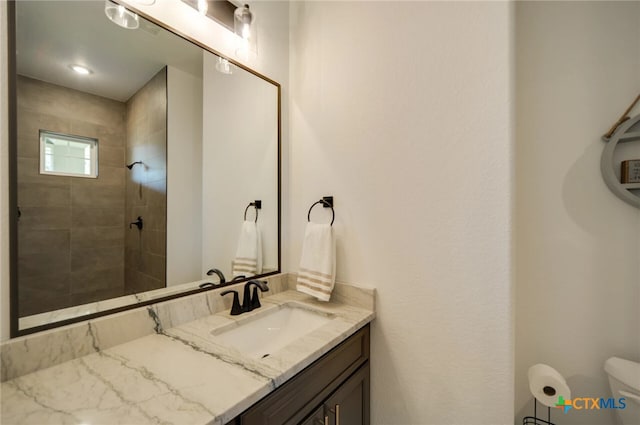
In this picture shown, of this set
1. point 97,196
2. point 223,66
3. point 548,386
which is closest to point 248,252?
point 97,196

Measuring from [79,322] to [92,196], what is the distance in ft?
1.29

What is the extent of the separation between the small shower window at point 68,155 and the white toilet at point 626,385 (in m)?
2.00

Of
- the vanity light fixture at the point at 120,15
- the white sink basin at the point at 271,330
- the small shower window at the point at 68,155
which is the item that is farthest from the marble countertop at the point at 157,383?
the vanity light fixture at the point at 120,15

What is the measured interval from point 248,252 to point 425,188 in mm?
903

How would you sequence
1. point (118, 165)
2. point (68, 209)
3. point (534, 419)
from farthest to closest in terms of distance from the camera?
point (534, 419) → point (118, 165) → point (68, 209)

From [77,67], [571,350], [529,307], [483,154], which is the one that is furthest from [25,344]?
[571,350]

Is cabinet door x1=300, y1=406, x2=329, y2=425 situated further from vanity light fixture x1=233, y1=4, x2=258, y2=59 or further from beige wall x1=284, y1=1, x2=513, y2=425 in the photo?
vanity light fixture x1=233, y1=4, x2=258, y2=59

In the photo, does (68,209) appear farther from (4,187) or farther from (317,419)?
(317,419)

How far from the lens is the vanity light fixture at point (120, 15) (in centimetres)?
83

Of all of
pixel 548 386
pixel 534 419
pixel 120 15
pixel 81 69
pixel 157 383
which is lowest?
pixel 534 419

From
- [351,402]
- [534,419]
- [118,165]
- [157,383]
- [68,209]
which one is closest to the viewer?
[157,383]

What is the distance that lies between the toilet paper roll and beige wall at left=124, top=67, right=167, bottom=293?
4.93 feet

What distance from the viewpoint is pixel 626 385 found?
0.91 meters

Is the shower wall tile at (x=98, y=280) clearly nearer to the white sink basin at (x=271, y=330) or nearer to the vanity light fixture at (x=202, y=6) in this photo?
the white sink basin at (x=271, y=330)
